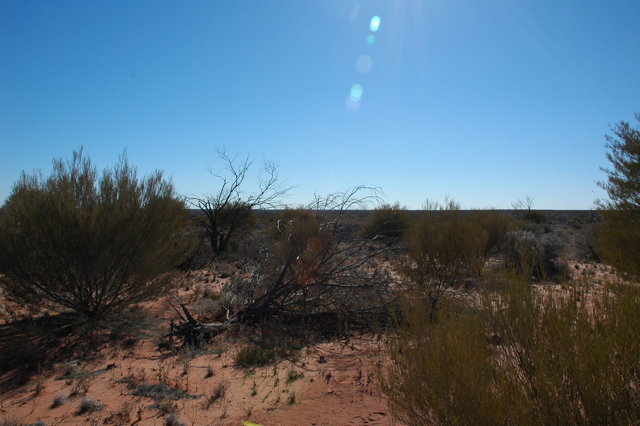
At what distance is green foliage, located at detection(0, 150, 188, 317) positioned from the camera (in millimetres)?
6355

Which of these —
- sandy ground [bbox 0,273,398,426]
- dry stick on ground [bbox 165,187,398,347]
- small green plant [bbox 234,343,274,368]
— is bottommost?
sandy ground [bbox 0,273,398,426]

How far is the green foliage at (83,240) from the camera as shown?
20.9 feet

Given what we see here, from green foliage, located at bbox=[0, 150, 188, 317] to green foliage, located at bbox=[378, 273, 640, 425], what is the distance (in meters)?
6.20

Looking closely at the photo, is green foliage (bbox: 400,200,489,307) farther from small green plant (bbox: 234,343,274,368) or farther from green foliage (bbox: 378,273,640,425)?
green foliage (bbox: 378,273,640,425)

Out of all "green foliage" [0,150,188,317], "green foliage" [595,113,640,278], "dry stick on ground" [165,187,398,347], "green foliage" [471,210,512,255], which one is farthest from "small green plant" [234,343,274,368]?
"green foliage" [471,210,512,255]

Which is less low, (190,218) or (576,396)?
(190,218)

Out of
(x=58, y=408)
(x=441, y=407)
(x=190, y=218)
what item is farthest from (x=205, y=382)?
(x=190, y=218)

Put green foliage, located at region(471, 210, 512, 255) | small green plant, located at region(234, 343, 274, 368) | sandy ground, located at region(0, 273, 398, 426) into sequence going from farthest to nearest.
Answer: green foliage, located at region(471, 210, 512, 255) → small green plant, located at region(234, 343, 274, 368) → sandy ground, located at region(0, 273, 398, 426)

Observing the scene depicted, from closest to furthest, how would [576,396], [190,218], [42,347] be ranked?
[576,396] → [42,347] → [190,218]

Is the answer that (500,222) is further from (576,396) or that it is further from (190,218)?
(576,396)

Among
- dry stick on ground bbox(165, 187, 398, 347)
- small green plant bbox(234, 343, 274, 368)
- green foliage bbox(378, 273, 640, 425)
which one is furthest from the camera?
dry stick on ground bbox(165, 187, 398, 347)

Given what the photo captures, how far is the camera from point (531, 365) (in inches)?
94.0

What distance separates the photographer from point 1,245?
6.21 m

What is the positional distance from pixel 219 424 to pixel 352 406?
1497 mm
